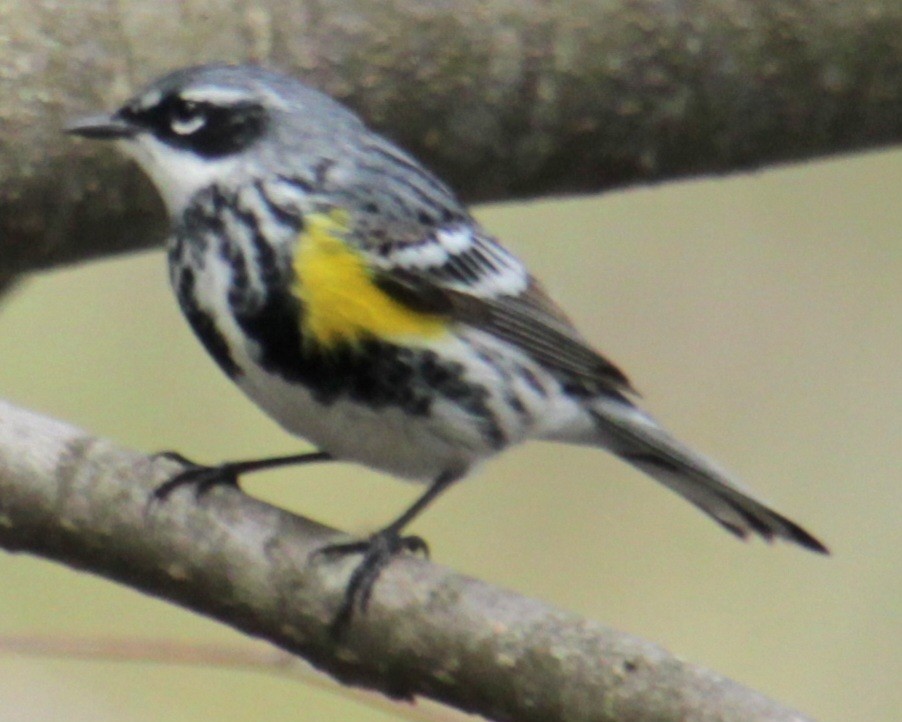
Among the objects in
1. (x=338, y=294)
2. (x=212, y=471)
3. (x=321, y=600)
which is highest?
(x=338, y=294)

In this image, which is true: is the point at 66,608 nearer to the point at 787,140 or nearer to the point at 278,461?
the point at 278,461

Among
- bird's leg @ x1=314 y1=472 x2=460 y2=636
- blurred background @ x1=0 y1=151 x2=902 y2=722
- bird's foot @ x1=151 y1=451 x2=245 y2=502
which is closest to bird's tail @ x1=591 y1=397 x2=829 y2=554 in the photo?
bird's leg @ x1=314 y1=472 x2=460 y2=636

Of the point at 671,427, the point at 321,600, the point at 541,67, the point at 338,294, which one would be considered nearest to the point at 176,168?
the point at 338,294

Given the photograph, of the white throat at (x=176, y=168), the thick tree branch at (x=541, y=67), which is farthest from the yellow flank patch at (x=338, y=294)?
the thick tree branch at (x=541, y=67)

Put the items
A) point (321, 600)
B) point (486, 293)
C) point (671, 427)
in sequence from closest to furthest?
point (321, 600) < point (486, 293) < point (671, 427)

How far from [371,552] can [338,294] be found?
0.42 meters

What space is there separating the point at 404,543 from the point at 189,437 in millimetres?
1974

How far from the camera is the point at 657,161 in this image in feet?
11.2

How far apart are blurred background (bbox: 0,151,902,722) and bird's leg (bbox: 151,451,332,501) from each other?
1.34 m

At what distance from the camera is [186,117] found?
3.00 metres

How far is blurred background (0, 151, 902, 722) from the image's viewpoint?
177 inches

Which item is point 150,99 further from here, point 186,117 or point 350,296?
point 350,296

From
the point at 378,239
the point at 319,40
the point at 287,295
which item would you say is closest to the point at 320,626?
the point at 287,295

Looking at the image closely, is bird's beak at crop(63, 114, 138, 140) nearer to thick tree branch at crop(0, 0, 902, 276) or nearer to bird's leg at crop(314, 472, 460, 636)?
thick tree branch at crop(0, 0, 902, 276)
